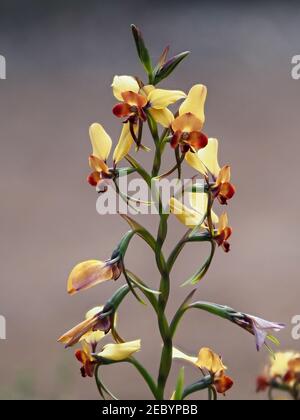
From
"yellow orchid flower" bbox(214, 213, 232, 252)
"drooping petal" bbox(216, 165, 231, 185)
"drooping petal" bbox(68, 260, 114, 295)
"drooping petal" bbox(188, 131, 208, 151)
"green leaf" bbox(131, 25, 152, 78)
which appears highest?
"green leaf" bbox(131, 25, 152, 78)

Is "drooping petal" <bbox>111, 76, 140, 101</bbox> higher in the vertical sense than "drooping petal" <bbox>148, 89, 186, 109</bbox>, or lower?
higher

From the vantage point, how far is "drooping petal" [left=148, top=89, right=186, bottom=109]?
39 cm

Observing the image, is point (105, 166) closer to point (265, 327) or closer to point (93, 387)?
point (265, 327)

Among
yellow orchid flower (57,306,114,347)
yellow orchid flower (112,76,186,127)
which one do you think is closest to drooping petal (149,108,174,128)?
yellow orchid flower (112,76,186,127)

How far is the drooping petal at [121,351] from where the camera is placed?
0.39 m

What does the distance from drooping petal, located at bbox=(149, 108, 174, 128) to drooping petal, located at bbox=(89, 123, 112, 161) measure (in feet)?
0.11

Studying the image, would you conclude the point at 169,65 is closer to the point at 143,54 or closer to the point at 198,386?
the point at 143,54

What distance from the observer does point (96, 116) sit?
2.03 m

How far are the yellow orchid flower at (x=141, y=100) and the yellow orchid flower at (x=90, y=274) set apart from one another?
8 cm

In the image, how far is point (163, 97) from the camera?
0.39 metres

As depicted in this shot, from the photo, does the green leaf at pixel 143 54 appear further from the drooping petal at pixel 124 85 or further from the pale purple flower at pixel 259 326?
the pale purple flower at pixel 259 326

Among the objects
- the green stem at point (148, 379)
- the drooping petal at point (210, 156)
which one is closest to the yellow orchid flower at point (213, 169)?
the drooping petal at point (210, 156)

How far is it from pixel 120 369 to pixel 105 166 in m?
1.21

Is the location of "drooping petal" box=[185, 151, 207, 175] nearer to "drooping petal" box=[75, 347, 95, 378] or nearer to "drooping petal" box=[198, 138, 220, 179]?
"drooping petal" box=[198, 138, 220, 179]
